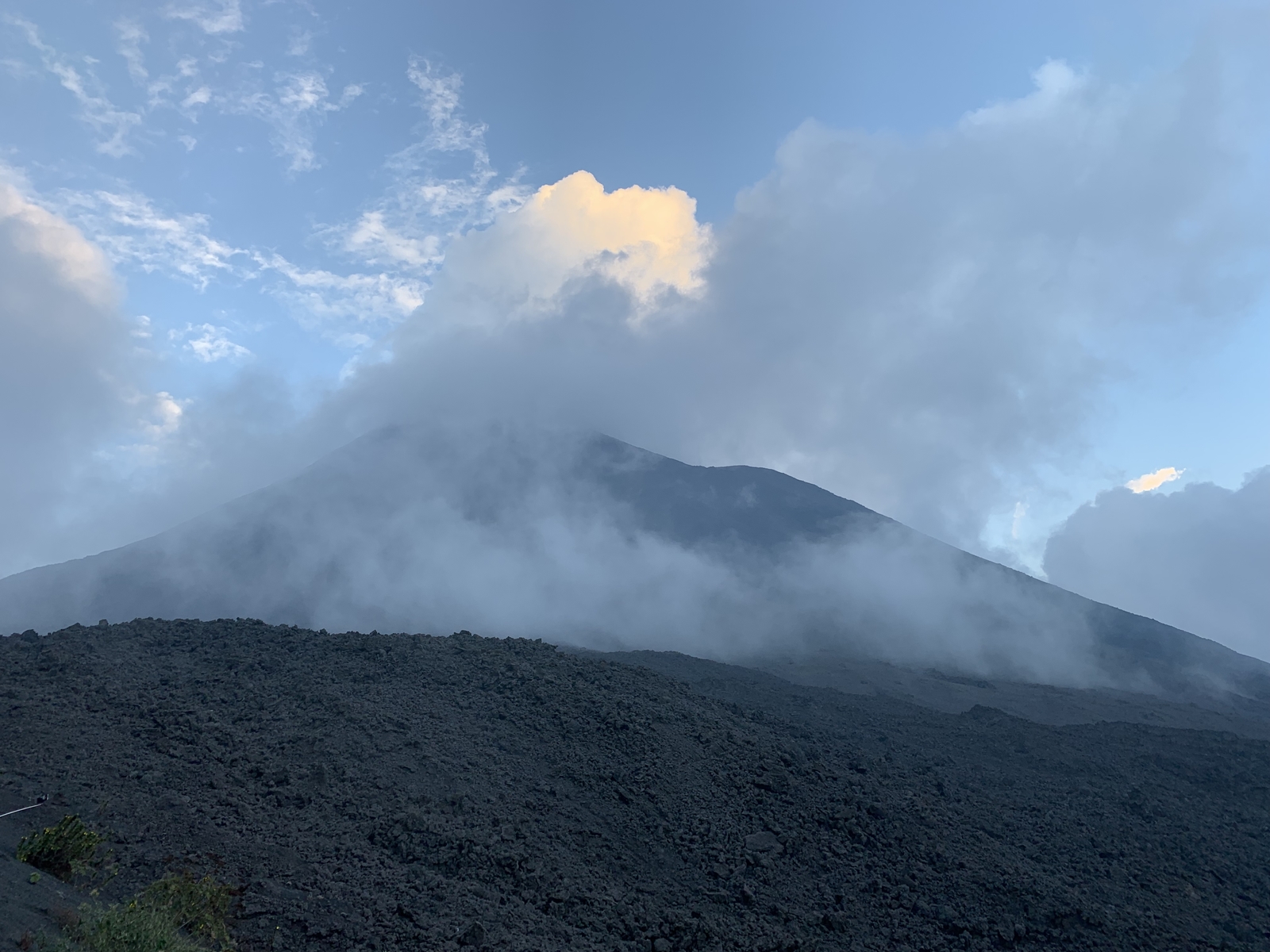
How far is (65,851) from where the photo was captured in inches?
523


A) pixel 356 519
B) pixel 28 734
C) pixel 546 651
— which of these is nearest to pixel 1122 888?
pixel 546 651

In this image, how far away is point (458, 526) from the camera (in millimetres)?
91188

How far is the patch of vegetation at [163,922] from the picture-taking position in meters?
10.2

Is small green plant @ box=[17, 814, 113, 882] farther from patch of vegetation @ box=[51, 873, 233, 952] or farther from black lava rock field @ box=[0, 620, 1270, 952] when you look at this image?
patch of vegetation @ box=[51, 873, 233, 952]

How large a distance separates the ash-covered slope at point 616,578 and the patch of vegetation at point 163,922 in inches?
1785

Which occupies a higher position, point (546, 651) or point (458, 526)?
point (458, 526)

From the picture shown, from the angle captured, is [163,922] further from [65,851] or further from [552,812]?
[552,812]

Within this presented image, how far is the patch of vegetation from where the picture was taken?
10211 mm

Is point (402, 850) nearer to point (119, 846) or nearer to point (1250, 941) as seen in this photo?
point (119, 846)

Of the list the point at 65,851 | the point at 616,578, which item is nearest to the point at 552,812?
the point at 65,851

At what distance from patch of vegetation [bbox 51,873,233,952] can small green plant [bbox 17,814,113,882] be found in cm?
130

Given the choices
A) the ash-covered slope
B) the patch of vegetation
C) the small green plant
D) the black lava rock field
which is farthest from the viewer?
the ash-covered slope

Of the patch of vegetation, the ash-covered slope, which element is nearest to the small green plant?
the patch of vegetation

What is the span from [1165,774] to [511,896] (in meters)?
27.4
